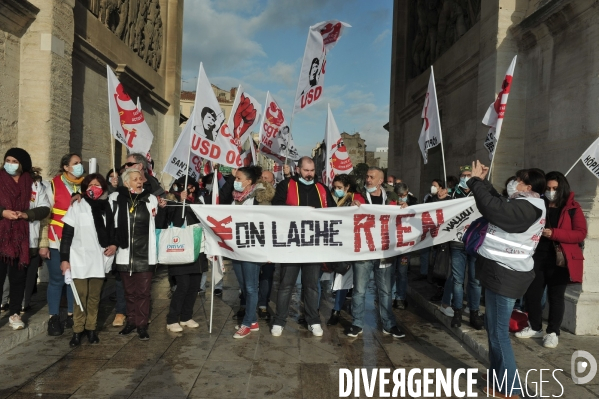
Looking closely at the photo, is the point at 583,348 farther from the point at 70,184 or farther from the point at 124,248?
the point at 70,184

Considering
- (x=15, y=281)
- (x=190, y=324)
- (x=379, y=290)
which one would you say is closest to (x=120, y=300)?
(x=190, y=324)

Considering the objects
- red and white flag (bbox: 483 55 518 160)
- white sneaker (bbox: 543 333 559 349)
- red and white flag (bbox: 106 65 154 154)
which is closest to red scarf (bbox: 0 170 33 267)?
red and white flag (bbox: 106 65 154 154)

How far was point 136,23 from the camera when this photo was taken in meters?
15.9

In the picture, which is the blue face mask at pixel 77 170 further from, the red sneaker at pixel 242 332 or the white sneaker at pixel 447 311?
the white sneaker at pixel 447 311

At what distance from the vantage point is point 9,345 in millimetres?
5137

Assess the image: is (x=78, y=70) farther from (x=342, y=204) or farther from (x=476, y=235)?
(x=476, y=235)

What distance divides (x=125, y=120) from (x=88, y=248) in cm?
274

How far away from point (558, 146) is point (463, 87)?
15.0ft

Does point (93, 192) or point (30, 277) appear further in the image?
point (30, 277)

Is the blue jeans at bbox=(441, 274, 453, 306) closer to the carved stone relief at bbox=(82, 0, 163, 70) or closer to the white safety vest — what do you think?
the white safety vest

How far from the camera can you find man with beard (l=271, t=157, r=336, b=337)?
588 cm

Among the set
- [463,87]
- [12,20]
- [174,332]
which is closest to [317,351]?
[174,332]

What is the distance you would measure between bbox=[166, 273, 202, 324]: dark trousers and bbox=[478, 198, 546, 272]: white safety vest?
351cm

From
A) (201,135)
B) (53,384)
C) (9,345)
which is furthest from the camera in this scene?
(201,135)
